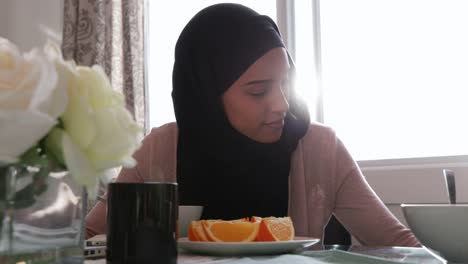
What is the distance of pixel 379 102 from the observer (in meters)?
2.20

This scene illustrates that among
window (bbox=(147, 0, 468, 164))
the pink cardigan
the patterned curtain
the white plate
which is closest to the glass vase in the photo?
the white plate

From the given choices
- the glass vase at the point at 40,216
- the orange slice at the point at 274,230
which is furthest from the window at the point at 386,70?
the glass vase at the point at 40,216

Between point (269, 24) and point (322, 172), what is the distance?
451mm

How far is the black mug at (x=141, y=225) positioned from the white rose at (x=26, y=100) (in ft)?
0.64

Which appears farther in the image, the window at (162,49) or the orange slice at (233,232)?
the window at (162,49)

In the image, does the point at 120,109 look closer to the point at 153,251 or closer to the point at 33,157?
the point at 33,157

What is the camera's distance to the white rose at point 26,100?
422 mm

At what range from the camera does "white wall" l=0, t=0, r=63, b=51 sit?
10.3 feet

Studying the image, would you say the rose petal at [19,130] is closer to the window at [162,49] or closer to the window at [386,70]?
the window at [386,70]

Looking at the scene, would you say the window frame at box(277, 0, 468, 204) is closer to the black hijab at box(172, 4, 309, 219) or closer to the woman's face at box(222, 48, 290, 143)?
the black hijab at box(172, 4, 309, 219)

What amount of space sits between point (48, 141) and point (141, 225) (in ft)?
0.59

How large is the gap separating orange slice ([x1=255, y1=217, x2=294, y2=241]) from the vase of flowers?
1.15 feet

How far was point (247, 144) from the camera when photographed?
1477 mm

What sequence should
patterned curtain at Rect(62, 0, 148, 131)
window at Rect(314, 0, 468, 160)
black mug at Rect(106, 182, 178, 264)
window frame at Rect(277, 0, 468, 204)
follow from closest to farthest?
black mug at Rect(106, 182, 178, 264) < window frame at Rect(277, 0, 468, 204) < window at Rect(314, 0, 468, 160) < patterned curtain at Rect(62, 0, 148, 131)
